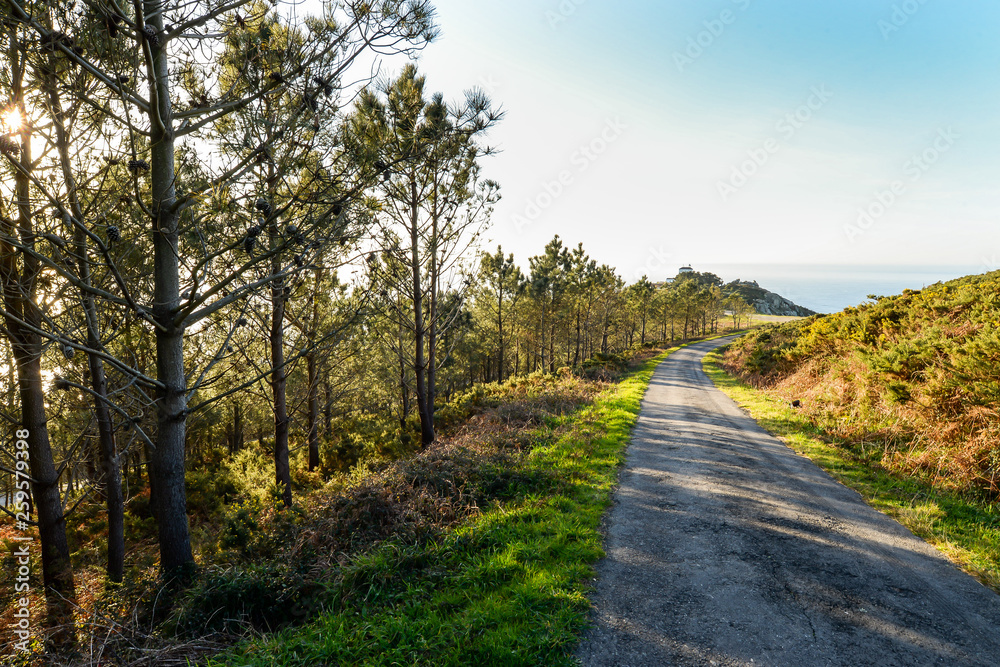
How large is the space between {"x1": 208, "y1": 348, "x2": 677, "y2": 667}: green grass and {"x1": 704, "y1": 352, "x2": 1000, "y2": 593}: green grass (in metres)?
4.66

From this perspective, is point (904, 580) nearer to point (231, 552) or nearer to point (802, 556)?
point (802, 556)

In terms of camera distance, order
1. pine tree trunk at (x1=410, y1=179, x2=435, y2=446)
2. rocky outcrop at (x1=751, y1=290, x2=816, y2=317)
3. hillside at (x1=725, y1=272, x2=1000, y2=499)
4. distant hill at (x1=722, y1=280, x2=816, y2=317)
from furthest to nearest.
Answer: distant hill at (x1=722, y1=280, x2=816, y2=317), rocky outcrop at (x1=751, y1=290, x2=816, y2=317), pine tree trunk at (x1=410, y1=179, x2=435, y2=446), hillside at (x1=725, y1=272, x2=1000, y2=499)

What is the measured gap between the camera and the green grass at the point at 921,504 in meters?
5.08

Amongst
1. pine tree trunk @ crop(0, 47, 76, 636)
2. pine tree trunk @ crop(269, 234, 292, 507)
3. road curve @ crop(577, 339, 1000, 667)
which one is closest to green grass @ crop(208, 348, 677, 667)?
road curve @ crop(577, 339, 1000, 667)

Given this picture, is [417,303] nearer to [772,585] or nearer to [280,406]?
[280,406]

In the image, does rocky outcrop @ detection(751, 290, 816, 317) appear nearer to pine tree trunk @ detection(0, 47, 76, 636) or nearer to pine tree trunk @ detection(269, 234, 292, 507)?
pine tree trunk @ detection(269, 234, 292, 507)

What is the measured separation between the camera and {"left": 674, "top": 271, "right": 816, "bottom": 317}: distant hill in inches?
5909

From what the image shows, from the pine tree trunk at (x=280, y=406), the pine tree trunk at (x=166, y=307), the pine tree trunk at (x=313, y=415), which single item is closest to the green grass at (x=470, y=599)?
the pine tree trunk at (x=166, y=307)

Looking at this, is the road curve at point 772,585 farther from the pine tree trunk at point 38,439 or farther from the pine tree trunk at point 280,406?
the pine tree trunk at point 280,406

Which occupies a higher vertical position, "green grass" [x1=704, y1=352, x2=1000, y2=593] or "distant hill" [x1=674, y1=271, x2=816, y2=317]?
"distant hill" [x1=674, y1=271, x2=816, y2=317]

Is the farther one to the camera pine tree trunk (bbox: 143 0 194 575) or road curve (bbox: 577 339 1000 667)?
pine tree trunk (bbox: 143 0 194 575)

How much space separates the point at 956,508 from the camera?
6246 millimetres

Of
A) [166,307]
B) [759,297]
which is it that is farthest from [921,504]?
[759,297]

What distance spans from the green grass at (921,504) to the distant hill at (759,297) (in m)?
147
